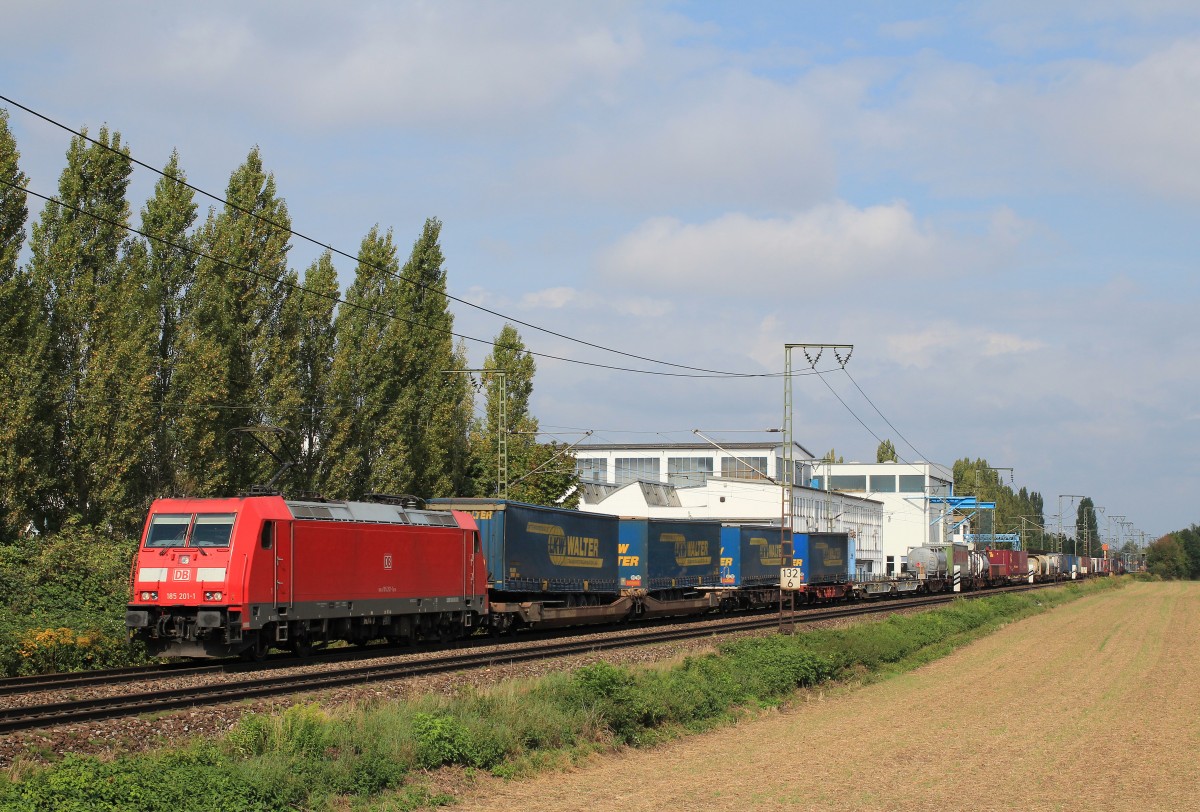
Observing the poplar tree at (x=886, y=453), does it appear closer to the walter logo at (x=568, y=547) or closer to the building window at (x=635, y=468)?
the building window at (x=635, y=468)

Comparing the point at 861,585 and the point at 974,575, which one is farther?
the point at 974,575

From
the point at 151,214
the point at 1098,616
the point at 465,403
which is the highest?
the point at 151,214

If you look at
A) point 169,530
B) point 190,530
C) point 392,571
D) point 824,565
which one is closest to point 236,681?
point 190,530

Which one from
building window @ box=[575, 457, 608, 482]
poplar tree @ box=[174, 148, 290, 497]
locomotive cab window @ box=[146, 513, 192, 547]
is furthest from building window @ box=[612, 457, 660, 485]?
locomotive cab window @ box=[146, 513, 192, 547]

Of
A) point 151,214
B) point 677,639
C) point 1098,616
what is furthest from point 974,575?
point 151,214

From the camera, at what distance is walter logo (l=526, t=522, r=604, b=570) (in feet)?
113

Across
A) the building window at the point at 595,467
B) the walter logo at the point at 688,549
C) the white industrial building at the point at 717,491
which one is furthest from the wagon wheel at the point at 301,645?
the building window at the point at 595,467

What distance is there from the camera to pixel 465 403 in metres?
56.4

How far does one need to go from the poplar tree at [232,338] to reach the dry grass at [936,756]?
21770 millimetres

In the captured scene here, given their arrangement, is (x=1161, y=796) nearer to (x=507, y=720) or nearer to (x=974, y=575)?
(x=507, y=720)

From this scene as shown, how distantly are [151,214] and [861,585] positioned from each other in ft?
142

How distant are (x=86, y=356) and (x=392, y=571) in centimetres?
1391

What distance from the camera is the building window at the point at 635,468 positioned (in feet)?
421

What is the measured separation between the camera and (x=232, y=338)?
40.6 metres
